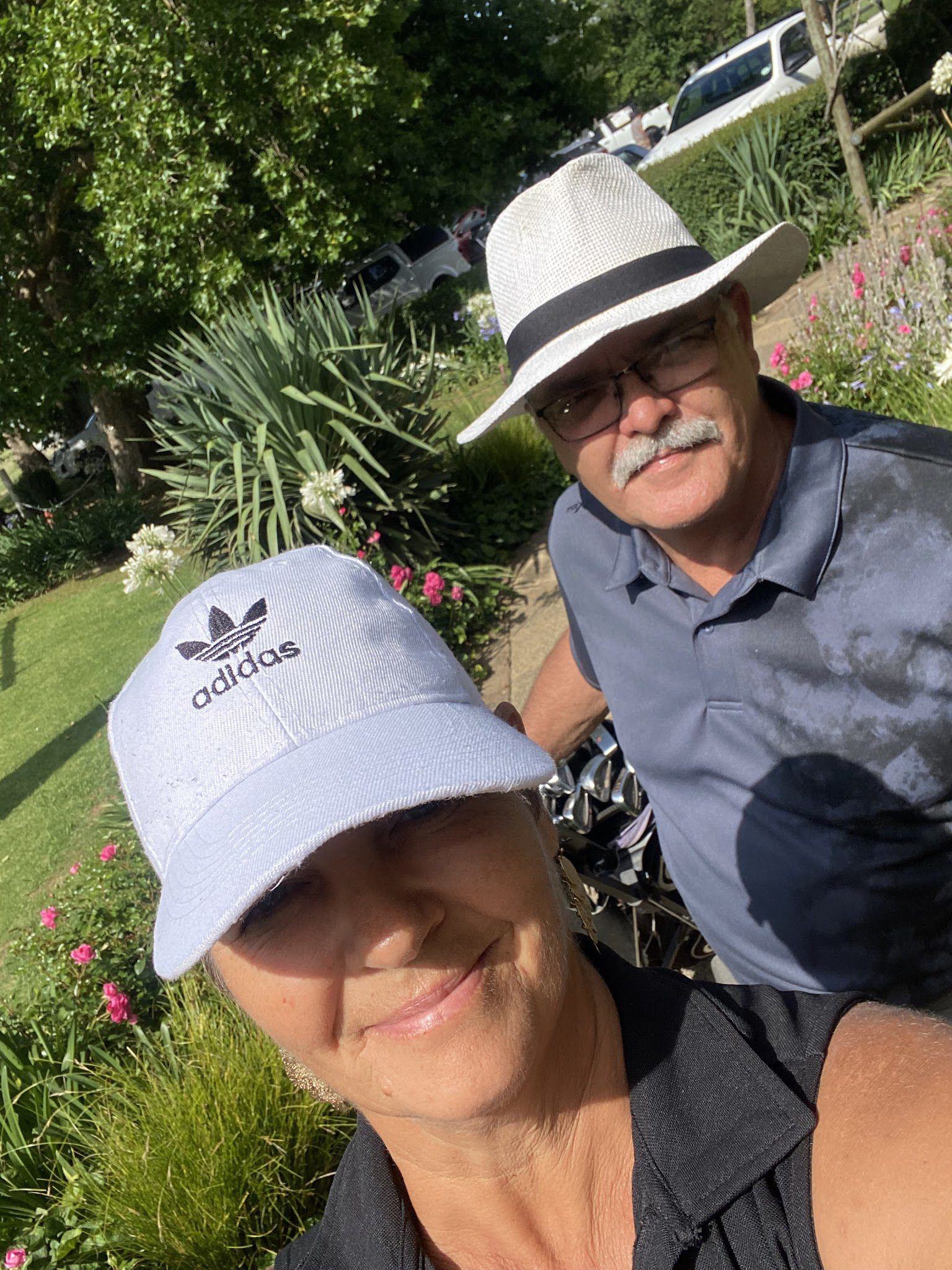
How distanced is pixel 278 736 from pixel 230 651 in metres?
0.14

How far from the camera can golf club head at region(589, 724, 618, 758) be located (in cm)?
277

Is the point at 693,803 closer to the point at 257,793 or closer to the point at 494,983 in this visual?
the point at 494,983

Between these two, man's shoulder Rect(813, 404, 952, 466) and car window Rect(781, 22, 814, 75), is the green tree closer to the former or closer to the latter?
car window Rect(781, 22, 814, 75)

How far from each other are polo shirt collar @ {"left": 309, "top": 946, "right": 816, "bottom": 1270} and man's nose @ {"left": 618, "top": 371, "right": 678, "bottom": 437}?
42.4 inches

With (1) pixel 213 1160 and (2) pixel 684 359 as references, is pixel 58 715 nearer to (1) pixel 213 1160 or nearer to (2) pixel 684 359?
(1) pixel 213 1160

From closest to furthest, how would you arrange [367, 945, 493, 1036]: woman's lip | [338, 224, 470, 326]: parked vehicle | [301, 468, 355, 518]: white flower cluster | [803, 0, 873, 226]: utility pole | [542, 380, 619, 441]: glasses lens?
[367, 945, 493, 1036]: woman's lip, [542, 380, 619, 441]: glasses lens, [301, 468, 355, 518]: white flower cluster, [803, 0, 873, 226]: utility pole, [338, 224, 470, 326]: parked vehicle

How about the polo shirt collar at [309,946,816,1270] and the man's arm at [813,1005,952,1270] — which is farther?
the polo shirt collar at [309,946,816,1270]

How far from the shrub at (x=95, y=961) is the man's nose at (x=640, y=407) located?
2501mm

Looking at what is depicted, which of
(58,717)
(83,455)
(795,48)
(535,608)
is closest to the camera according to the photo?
(535,608)

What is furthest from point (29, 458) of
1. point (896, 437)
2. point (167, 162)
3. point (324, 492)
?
point (896, 437)

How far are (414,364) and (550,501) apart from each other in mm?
1435

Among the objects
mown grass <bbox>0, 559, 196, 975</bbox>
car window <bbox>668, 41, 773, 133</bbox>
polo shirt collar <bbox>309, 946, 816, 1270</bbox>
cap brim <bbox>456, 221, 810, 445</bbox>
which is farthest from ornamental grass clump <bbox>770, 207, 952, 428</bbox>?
car window <bbox>668, 41, 773, 133</bbox>

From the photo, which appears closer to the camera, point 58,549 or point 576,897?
point 576,897

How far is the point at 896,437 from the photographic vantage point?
187cm
